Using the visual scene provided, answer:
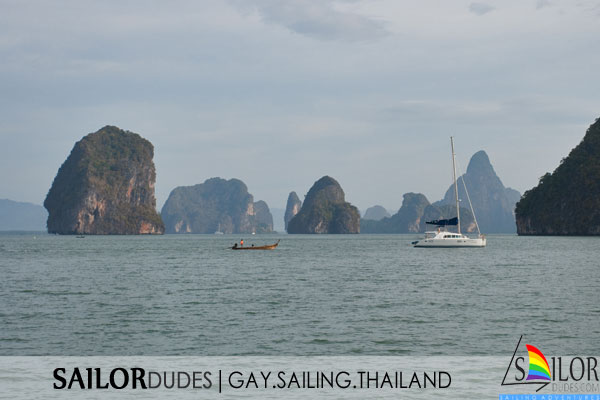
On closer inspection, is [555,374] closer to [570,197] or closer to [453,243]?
[453,243]

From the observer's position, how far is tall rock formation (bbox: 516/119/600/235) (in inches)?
5797

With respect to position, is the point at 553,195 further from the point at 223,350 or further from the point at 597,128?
the point at 223,350

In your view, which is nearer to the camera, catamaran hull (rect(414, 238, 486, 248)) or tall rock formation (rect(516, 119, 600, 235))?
catamaran hull (rect(414, 238, 486, 248))

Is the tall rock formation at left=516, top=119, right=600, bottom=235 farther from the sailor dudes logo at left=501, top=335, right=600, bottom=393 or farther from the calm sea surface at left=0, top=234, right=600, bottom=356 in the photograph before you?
the sailor dudes logo at left=501, top=335, right=600, bottom=393

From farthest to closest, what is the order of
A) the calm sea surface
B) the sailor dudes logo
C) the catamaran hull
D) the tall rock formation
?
1. the tall rock formation
2. the catamaran hull
3. the calm sea surface
4. the sailor dudes logo

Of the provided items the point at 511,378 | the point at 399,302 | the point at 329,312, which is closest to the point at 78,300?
the point at 329,312

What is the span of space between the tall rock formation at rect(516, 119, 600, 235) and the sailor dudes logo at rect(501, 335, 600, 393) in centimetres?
14197

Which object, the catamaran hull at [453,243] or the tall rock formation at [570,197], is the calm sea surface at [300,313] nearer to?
the catamaran hull at [453,243]

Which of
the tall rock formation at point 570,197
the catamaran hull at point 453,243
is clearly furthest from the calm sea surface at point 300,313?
the tall rock formation at point 570,197

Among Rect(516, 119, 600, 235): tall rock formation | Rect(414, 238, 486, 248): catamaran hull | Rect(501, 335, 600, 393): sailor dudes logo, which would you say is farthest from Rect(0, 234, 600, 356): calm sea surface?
Rect(516, 119, 600, 235): tall rock formation

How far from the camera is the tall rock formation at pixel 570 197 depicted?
147 metres

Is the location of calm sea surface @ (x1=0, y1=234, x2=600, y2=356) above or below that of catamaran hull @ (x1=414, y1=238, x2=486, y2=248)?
below

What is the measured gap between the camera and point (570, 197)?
15425 centimetres

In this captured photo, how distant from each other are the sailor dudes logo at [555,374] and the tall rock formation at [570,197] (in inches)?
5589
